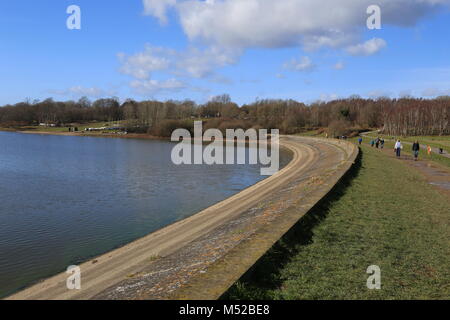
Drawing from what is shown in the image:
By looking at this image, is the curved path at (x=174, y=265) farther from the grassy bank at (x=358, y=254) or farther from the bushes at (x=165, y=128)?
the bushes at (x=165, y=128)

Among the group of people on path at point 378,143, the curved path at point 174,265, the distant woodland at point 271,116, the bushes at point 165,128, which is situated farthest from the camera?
the bushes at point 165,128

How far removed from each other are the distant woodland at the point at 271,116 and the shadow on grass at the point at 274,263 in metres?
75.5

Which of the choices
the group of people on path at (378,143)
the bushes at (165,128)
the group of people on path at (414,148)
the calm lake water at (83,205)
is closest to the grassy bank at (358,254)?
the calm lake water at (83,205)

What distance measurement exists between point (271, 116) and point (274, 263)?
407 ft

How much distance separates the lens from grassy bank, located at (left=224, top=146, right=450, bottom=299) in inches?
263

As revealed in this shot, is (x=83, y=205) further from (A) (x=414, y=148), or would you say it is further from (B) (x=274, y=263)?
(A) (x=414, y=148)

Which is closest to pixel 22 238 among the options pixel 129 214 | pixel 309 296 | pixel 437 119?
pixel 129 214

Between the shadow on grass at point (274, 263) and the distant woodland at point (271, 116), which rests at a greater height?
the distant woodland at point (271, 116)

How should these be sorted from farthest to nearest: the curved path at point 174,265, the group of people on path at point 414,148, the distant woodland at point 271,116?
the distant woodland at point 271,116, the group of people on path at point 414,148, the curved path at point 174,265

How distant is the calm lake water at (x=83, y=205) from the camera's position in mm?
13898

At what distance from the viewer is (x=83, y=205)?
22031mm

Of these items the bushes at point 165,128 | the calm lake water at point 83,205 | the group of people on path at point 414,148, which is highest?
the bushes at point 165,128
